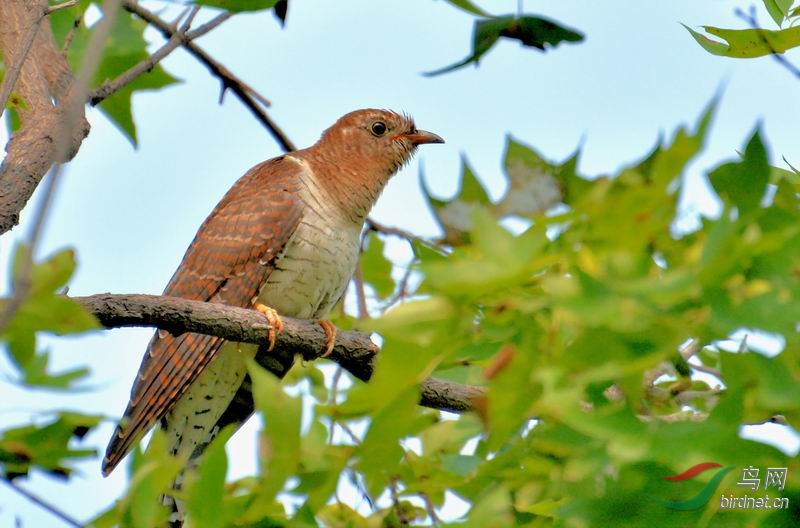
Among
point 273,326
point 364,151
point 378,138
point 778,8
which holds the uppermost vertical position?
point 378,138

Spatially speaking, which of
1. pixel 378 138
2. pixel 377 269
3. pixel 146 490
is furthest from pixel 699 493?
pixel 378 138

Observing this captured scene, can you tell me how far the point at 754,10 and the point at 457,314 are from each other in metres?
1.82

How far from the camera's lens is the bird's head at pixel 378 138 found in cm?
587

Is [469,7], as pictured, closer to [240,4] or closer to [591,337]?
[240,4]

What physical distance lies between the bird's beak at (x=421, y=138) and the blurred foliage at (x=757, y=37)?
3.19 m

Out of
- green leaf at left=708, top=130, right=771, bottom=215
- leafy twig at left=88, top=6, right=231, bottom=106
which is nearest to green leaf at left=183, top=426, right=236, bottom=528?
green leaf at left=708, top=130, right=771, bottom=215

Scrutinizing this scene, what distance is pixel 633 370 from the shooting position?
1.38m

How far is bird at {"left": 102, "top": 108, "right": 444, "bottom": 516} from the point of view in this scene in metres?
4.73

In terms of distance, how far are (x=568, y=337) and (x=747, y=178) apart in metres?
0.39

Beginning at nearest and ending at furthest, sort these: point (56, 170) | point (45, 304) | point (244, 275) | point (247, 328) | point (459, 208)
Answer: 1. point (56, 170)
2. point (45, 304)
3. point (459, 208)
4. point (247, 328)
5. point (244, 275)

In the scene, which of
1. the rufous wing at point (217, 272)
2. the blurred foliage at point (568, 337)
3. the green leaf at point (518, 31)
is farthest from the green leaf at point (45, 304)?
the rufous wing at point (217, 272)

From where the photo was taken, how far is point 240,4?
6.45 ft

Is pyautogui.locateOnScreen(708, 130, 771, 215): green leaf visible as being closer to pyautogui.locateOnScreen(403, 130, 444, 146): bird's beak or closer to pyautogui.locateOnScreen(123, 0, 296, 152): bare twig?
pyautogui.locateOnScreen(123, 0, 296, 152): bare twig

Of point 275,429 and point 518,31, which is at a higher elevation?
point 518,31
